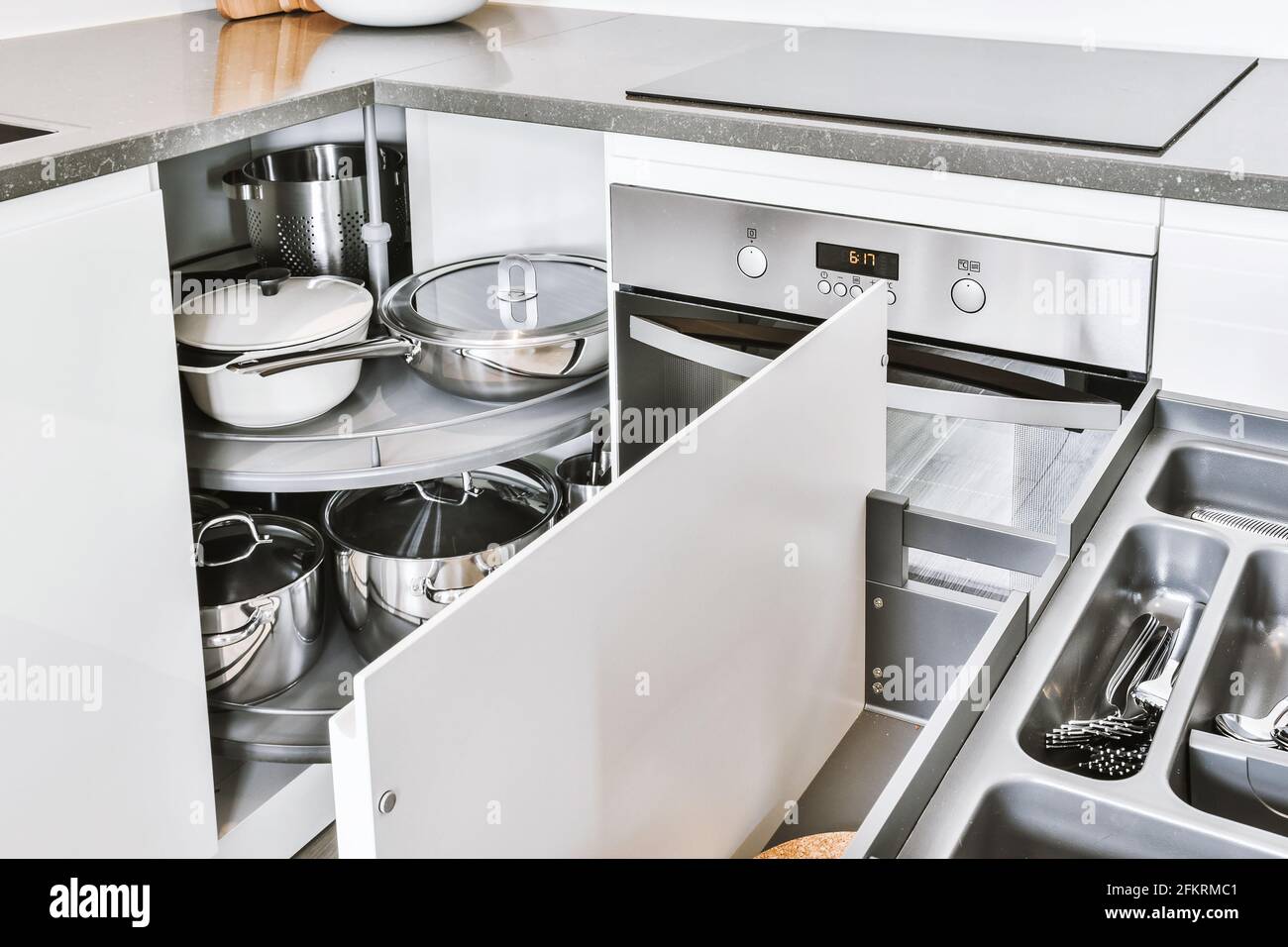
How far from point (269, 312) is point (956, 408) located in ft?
2.86

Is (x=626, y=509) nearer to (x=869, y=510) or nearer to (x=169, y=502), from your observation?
(x=869, y=510)

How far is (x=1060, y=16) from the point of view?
1.83 meters

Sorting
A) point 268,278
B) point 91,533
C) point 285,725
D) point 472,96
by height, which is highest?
point 472,96

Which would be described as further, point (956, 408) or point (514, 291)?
point (514, 291)

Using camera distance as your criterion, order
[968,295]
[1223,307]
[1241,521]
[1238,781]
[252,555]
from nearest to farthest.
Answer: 1. [1238,781]
2. [1241,521]
3. [1223,307]
4. [968,295]
5. [252,555]

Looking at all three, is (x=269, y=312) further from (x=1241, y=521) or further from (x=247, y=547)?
(x=1241, y=521)

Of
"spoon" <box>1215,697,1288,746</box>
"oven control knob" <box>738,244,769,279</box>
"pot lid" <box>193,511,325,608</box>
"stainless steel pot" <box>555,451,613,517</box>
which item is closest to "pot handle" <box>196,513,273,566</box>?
"pot lid" <box>193,511,325,608</box>

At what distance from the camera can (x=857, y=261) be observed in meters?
A: 1.52

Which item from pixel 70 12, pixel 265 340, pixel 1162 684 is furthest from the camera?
pixel 70 12

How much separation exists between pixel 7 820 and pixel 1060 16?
169cm

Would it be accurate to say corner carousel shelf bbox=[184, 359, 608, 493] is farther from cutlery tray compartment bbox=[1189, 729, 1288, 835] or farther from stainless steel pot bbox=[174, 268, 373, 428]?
cutlery tray compartment bbox=[1189, 729, 1288, 835]

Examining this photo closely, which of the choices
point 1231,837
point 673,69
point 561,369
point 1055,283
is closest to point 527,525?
point 561,369

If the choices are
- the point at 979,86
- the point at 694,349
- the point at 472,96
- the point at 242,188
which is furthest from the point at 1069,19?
the point at 242,188
